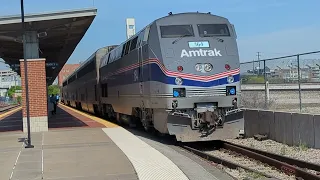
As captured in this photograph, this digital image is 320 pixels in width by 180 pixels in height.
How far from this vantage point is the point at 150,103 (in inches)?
529

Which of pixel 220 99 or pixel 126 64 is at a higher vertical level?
pixel 126 64

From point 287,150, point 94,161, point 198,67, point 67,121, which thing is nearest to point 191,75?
point 198,67

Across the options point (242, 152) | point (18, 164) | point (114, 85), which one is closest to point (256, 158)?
point (242, 152)

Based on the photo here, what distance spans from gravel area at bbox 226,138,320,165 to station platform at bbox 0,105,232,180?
285 centimetres

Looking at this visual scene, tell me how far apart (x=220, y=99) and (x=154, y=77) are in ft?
6.74

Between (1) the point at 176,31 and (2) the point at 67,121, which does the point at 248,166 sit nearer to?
(1) the point at 176,31

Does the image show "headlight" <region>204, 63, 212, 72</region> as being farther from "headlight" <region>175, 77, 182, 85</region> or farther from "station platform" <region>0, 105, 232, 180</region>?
"station platform" <region>0, 105, 232, 180</region>

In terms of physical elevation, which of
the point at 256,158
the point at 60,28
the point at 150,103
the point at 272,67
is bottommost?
the point at 256,158

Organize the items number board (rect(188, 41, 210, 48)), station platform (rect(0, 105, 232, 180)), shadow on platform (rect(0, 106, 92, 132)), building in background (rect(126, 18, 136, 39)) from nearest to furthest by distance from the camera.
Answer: station platform (rect(0, 105, 232, 180)), number board (rect(188, 41, 210, 48)), shadow on platform (rect(0, 106, 92, 132)), building in background (rect(126, 18, 136, 39))

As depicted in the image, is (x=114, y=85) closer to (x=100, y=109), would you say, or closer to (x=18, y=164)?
(x=100, y=109)

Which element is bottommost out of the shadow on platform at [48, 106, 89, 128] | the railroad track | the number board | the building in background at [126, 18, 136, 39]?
the railroad track

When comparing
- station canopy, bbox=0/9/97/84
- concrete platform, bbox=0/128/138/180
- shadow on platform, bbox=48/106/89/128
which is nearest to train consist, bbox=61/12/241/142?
concrete platform, bbox=0/128/138/180

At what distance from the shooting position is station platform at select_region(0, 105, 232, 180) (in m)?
8.32

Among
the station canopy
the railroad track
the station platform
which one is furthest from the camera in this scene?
the station canopy
